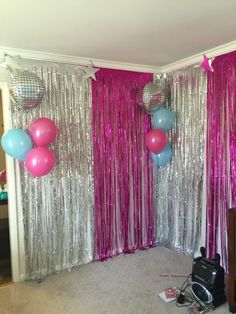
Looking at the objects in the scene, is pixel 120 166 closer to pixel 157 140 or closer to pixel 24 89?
pixel 157 140

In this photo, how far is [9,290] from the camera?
2689 mm

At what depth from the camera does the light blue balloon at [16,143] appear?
2.46 meters

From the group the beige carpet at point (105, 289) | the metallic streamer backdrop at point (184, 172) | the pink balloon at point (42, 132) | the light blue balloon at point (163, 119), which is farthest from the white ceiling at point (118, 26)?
the beige carpet at point (105, 289)

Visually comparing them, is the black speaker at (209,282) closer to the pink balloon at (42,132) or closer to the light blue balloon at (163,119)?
the light blue balloon at (163,119)

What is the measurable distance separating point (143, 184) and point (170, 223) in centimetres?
56

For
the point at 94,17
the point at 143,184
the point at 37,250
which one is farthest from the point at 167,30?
the point at 37,250

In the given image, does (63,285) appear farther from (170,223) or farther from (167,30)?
(167,30)

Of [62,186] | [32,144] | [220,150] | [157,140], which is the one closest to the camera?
[32,144]

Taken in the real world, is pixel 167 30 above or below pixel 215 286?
above

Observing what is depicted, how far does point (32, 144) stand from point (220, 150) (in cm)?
172

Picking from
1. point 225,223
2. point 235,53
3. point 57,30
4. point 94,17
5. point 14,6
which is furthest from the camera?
point 225,223

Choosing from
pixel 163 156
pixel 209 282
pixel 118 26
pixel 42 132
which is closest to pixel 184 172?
pixel 163 156

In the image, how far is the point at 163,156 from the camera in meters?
3.34

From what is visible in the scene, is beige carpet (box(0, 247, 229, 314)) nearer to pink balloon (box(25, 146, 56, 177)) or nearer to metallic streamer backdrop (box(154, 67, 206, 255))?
metallic streamer backdrop (box(154, 67, 206, 255))
